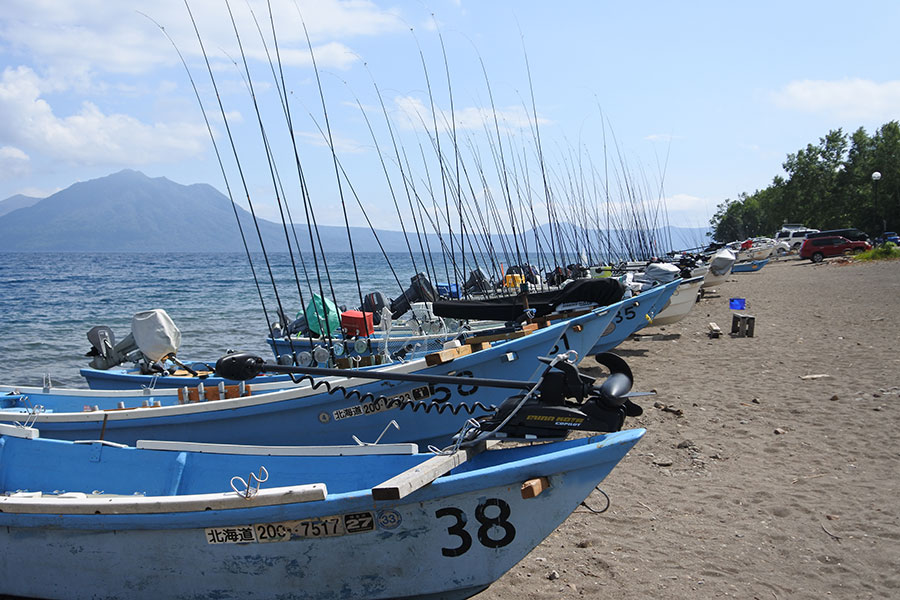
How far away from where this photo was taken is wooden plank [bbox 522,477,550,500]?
3451 millimetres

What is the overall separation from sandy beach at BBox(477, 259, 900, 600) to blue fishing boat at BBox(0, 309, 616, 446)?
1.75 meters

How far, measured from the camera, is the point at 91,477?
5285 mm

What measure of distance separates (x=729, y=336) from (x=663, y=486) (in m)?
9.22

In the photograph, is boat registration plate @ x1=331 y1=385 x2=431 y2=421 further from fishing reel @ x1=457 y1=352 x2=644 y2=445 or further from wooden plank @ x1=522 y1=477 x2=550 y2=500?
wooden plank @ x1=522 y1=477 x2=550 y2=500

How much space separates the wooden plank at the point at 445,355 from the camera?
6785mm

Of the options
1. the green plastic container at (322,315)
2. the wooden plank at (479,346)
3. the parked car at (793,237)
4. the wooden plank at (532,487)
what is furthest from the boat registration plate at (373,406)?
the parked car at (793,237)

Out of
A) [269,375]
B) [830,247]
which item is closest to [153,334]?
[269,375]

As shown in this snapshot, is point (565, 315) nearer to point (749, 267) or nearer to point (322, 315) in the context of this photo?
point (322, 315)

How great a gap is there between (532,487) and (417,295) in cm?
1119

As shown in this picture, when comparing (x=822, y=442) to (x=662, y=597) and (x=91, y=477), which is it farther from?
(x=91, y=477)

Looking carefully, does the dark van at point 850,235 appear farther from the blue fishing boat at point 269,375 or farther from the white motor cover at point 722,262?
the blue fishing boat at point 269,375

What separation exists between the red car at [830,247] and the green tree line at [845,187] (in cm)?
592

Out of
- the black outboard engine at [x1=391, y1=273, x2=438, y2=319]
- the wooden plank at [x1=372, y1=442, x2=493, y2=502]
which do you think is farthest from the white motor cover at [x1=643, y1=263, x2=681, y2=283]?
the wooden plank at [x1=372, y1=442, x2=493, y2=502]

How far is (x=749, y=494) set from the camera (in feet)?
17.9
